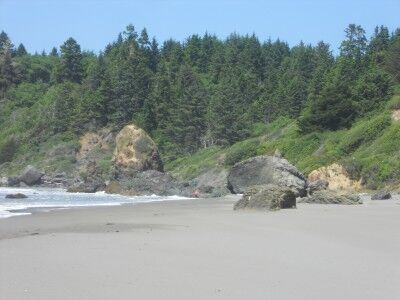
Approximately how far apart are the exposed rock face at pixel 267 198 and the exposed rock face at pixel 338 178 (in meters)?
14.3

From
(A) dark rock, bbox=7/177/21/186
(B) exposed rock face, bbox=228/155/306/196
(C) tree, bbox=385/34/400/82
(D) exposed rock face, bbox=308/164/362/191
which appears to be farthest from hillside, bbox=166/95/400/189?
(A) dark rock, bbox=7/177/21/186

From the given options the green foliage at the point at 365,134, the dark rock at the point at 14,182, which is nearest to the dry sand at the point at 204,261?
the green foliage at the point at 365,134

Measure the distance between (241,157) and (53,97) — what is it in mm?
53794

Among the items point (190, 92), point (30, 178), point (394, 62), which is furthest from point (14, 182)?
point (394, 62)

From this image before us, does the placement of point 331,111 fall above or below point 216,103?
below

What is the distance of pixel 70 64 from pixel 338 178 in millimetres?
81728

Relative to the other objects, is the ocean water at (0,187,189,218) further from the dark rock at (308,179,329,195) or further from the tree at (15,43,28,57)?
the tree at (15,43,28,57)

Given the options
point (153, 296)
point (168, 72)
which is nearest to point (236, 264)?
point (153, 296)

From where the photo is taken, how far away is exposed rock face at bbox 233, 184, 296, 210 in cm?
1677

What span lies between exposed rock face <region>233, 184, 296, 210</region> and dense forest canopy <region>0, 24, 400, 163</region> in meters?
31.5

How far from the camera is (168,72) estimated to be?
96.5 meters

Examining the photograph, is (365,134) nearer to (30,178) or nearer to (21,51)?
(30,178)

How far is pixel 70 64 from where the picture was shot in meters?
104

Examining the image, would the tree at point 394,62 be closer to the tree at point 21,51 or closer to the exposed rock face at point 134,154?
the exposed rock face at point 134,154
